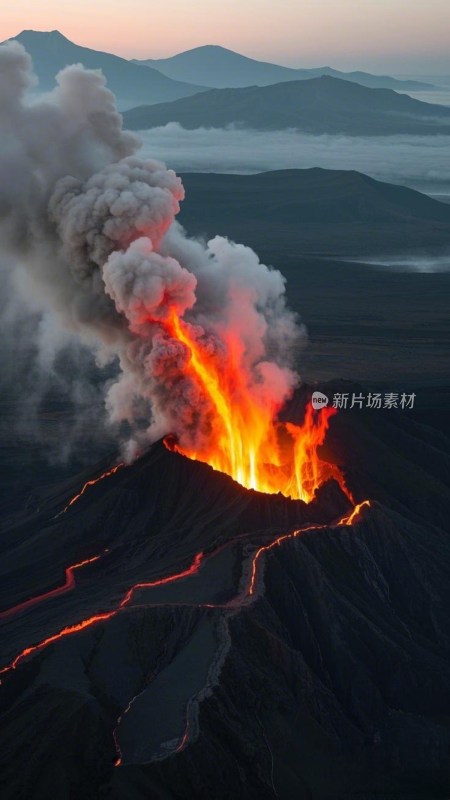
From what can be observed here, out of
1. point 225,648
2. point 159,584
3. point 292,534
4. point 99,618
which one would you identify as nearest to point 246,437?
point 292,534

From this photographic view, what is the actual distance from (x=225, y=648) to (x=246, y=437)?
21395 millimetres

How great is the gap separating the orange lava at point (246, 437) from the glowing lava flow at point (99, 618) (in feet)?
34.8

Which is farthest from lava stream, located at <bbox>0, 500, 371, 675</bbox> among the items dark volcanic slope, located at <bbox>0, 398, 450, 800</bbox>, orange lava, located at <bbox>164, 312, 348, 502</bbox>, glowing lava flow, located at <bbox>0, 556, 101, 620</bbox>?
glowing lava flow, located at <bbox>0, 556, 101, 620</bbox>

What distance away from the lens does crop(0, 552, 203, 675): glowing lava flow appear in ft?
142

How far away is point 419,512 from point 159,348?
16.9m

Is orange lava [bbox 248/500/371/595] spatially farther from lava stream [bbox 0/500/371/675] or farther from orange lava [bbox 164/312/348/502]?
orange lava [bbox 164/312/348/502]

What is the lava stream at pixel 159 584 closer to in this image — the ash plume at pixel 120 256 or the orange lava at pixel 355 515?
the orange lava at pixel 355 515

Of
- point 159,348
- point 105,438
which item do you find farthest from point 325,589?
point 105,438

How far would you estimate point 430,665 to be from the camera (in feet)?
167

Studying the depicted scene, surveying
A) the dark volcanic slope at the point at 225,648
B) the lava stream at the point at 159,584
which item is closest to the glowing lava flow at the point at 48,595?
the dark volcanic slope at the point at 225,648

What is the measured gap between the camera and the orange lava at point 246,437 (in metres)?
61.5

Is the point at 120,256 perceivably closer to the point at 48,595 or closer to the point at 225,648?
the point at 48,595

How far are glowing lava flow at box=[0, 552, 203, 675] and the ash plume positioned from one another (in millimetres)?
11964

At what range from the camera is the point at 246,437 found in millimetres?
63719
